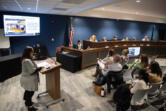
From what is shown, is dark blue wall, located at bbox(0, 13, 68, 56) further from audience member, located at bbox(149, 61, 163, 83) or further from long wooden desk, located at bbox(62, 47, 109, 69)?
audience member, located at bbox(149, 61, 163, 83)

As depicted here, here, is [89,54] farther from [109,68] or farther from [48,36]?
[48,36]

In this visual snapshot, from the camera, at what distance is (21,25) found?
19.7ft

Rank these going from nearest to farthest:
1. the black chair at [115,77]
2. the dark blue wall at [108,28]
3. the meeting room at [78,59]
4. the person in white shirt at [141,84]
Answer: the person in white shirt at [141,84] < the meeting room at [78,59] < the black chair at [115,77] < the dark blue wall at [108,28]

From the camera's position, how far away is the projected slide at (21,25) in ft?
18.4

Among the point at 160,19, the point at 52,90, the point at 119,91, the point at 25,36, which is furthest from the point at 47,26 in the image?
the point at 160,19

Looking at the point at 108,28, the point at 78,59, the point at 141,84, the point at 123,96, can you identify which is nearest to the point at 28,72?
the point at 123,96

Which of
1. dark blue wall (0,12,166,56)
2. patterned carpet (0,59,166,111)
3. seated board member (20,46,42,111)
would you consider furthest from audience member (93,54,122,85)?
dark blue wall (0,12,166,56)

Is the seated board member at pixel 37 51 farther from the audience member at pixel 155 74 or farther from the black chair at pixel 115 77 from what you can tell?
the audience member at pixel 155 74

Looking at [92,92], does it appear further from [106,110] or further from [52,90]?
[52,90]

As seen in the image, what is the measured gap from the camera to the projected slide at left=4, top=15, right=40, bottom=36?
18.4 ft

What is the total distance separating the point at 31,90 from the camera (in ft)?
7.87

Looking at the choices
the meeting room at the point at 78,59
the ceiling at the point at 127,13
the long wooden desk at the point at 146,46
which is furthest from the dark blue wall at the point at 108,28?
the long wooden desk at the point at 146,46

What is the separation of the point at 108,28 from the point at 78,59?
17.4 feet

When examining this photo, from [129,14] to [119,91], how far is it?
9.15 m
